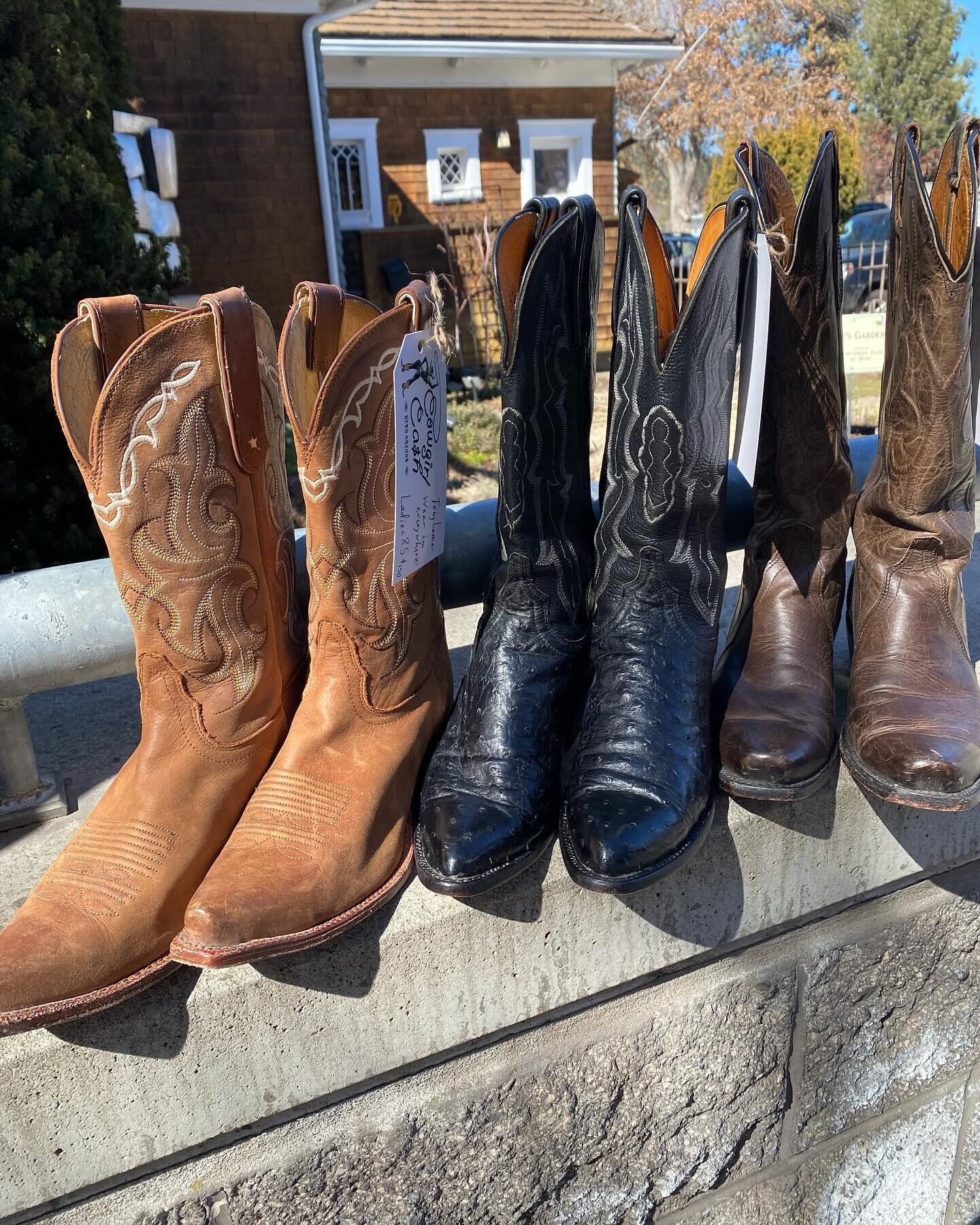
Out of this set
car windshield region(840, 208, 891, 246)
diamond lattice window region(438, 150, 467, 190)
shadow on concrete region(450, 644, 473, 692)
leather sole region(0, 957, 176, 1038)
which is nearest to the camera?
leather sole region(0, 957, 176, 1038)

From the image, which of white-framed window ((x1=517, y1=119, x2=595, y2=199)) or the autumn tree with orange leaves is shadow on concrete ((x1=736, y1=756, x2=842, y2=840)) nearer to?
white-framed window ((x1=517, y1=119, x2=595, y2=199))

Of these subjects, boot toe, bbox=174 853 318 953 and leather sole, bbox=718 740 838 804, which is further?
leather sole, bbox=718 740 838 804

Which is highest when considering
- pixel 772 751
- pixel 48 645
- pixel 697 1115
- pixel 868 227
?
pixel 868 227

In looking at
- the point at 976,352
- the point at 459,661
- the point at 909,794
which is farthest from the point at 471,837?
the point at 976,352

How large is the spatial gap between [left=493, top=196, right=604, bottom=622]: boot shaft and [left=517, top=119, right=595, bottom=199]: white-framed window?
11.7 meters

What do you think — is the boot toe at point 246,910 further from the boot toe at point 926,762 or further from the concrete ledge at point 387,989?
the boot toe at point 926,762

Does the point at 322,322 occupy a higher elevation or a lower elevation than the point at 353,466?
higher

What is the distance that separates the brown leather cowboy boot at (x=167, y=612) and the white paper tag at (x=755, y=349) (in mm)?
702

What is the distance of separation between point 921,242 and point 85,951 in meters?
1.43

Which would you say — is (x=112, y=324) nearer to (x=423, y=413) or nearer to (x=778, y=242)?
(x=423, y=413)

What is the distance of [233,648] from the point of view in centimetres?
116

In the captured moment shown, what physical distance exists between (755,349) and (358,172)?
12.2 metres

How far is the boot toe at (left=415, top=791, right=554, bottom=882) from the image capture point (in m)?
1.09

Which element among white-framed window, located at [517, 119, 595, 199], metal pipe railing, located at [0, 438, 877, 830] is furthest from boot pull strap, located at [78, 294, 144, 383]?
white-framed window, located at [517, 119, 595, 199]
